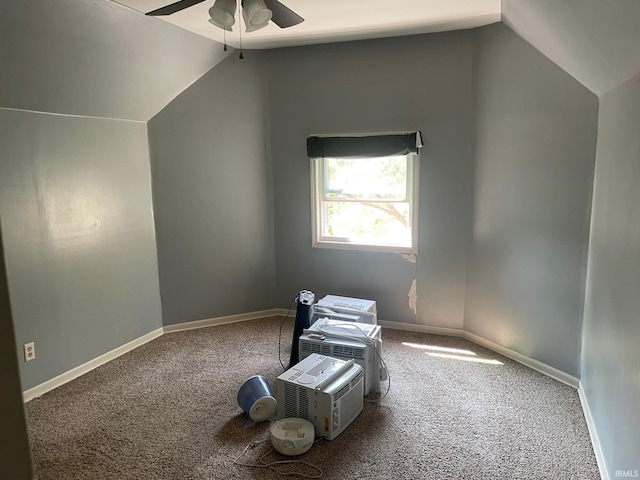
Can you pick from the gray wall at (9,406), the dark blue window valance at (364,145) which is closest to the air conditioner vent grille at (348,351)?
the dark blue window valance at (364,145)

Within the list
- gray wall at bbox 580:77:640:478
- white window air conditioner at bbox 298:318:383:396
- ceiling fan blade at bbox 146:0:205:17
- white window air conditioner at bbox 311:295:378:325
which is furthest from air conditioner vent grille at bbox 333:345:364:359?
ceiling fan blade at bbox 146:0:205:17

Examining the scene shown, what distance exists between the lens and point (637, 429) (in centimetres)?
182

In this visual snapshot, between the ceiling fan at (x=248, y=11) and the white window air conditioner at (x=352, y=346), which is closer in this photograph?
the ceiling fan at (x=248, y=11)

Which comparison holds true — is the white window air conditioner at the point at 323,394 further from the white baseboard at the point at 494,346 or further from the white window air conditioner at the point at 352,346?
the white baseboard at the point at 494,346

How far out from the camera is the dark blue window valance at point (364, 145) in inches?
Answer: 153

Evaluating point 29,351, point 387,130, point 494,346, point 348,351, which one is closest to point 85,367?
point 29,351

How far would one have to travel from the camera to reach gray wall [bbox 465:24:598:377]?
298 centimetres

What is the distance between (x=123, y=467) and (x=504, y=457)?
6.68 ft

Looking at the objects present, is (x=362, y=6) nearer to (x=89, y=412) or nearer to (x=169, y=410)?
(x=169, y=410)

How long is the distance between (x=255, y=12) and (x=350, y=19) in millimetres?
1419

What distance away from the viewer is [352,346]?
119 inches

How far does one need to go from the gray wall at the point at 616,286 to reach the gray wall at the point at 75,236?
3.46 meters

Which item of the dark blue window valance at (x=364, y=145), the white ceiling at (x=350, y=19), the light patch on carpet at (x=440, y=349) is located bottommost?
the light patch on carpet at (x=440, y=349)

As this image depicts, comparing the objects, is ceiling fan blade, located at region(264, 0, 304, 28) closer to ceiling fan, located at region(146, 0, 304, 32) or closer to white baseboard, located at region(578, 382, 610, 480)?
ceiling fan, located at region(146, 0, 304, 32)
